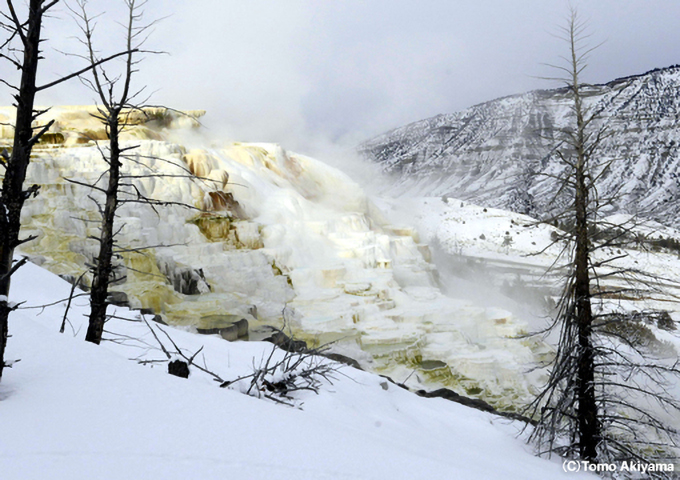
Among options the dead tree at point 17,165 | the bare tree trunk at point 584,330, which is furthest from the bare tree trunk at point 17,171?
the bare tree trunk at point 584,330

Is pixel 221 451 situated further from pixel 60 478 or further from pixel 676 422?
pixel 676 422

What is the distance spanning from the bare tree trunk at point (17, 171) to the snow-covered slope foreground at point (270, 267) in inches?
180

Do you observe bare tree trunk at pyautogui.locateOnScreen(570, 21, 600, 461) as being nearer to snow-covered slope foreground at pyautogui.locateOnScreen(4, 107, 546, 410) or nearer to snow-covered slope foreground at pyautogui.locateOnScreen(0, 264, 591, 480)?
snow-covered slope foreground at pyautogui.locateOnScreen(0, 264, 591, 480)

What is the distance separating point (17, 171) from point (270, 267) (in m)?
14.5

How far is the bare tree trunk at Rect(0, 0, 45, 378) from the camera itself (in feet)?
7.19

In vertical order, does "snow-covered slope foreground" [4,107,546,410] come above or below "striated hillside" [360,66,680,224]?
below

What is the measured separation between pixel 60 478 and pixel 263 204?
21.0m

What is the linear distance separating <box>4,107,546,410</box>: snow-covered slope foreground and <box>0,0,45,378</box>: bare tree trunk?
458 cm

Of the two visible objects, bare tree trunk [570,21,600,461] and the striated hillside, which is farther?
the striated hillside

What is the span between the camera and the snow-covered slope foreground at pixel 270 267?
11.3 meters

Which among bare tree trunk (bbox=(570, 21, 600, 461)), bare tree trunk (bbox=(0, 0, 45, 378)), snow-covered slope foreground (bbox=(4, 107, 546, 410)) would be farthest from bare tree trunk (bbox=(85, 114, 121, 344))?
bare tree trunk (bbox=(570, 21, 600, 461))

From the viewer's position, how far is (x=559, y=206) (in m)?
5.81

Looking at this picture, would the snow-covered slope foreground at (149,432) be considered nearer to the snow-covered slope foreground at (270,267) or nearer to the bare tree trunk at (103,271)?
the bare tree trunk at (103,271)

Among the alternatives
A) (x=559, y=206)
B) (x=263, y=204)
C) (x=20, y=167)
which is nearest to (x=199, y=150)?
(x=263, y=204)
